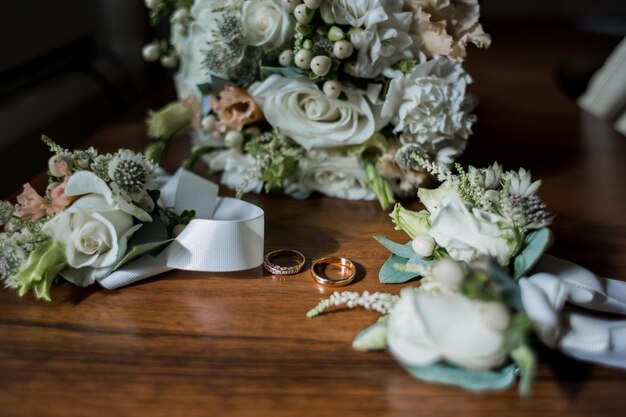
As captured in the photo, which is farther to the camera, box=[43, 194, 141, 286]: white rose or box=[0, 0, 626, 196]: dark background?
box=[0, 0, 626, 196]: dark background

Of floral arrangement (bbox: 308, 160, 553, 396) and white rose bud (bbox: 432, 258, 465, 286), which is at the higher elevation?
white rose bud (bbox: 432, 258, 465, 286)

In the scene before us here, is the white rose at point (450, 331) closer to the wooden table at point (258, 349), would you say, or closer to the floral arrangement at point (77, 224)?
the wooden table at point (258, 349)

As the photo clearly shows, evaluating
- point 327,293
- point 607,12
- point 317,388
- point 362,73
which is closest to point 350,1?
point 362,73

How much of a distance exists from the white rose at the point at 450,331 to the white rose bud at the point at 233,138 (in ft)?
1.53

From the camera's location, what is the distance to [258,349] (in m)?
0.61

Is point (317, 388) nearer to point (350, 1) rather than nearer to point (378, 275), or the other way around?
point (378, 275)

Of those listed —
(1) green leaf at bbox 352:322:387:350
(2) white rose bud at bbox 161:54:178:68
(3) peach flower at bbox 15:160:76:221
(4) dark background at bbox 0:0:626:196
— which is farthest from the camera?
(4) dark background at bbox 0:0:626:196

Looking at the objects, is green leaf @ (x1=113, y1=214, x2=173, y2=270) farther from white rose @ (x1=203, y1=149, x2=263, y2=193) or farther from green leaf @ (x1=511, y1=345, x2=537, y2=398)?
green leaf @ (x1=511, y1=345, x2=537, y2=398)

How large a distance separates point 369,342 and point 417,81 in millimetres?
388

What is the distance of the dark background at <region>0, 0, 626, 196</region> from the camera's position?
4.11 ft

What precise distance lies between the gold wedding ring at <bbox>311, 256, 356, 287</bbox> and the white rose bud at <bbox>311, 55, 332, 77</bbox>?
0.80 feet

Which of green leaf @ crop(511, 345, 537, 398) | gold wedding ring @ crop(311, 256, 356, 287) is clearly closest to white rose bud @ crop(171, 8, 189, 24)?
gold wedding ring @ crop(311, 256, 356, 287)

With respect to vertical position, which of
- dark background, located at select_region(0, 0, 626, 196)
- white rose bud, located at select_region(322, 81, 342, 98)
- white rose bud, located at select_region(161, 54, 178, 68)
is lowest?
dark background, located at select_region(0, 0, 626, 196)

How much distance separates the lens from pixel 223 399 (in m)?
0.54
